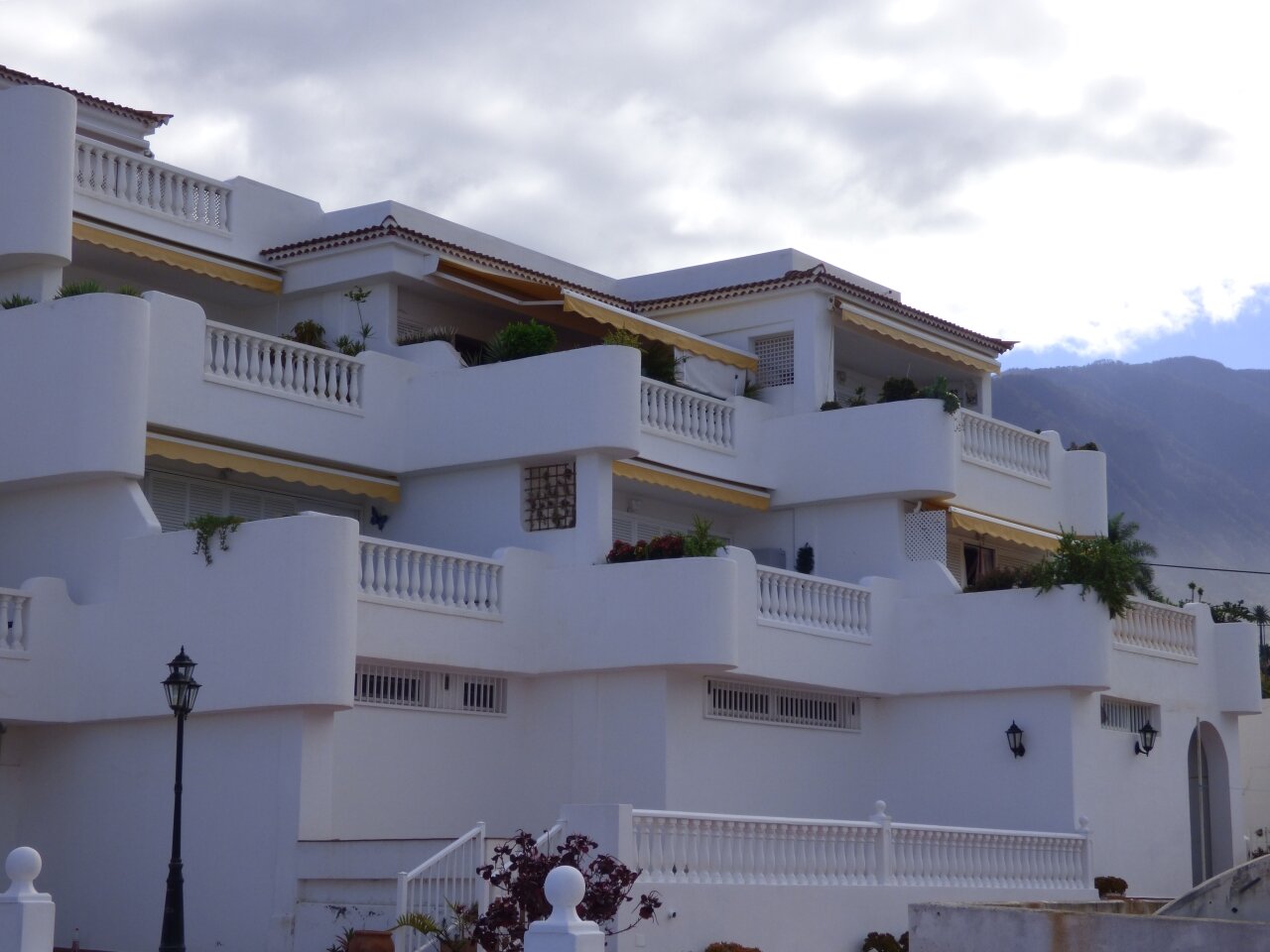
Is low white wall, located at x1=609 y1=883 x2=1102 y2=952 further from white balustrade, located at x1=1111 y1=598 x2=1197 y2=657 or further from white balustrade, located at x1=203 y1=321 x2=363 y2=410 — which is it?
white balustrade, located at x1=203 y1=321 x2=363 y2=410

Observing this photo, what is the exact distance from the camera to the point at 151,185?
27.0 meters

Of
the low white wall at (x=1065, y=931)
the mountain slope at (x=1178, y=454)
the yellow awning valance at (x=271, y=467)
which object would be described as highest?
the mountain slope at (x=1178, y=454)

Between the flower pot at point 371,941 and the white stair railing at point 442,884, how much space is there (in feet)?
0.49

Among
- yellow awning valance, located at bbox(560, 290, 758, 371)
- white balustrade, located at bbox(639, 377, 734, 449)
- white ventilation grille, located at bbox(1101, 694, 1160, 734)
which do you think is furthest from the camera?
white ventilation grille, located at bbox(1101, 694, 1160, 734)

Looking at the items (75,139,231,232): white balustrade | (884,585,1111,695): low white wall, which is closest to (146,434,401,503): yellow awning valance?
(75,139,231,232): white balustrade

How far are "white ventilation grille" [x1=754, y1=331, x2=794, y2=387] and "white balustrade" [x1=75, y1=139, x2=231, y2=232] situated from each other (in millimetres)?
9111

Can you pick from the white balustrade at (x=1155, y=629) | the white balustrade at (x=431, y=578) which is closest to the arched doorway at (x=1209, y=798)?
the white balustrade at (x=1155, y=629)

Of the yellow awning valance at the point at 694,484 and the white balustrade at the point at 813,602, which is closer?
the white balustrade at the point at 813,602

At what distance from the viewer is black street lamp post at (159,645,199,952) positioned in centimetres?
1814

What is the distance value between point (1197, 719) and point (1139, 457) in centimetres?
13606

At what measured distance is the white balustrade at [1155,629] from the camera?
29844mm

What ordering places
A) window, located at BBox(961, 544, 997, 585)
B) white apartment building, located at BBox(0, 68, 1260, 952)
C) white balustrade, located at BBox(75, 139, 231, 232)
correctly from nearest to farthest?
white apartment building, located at BBox(0, 68, 1260, 952) < white balustrade, located at BBox(75, 139, 231, 232) < window, located at BBox(961, 544, 997, 585)

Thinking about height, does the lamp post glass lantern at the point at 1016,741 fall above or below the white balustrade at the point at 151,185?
below

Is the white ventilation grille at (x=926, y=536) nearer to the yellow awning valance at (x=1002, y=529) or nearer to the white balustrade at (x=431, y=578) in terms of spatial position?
the yellow awning valance at (x=1002, y=529)
